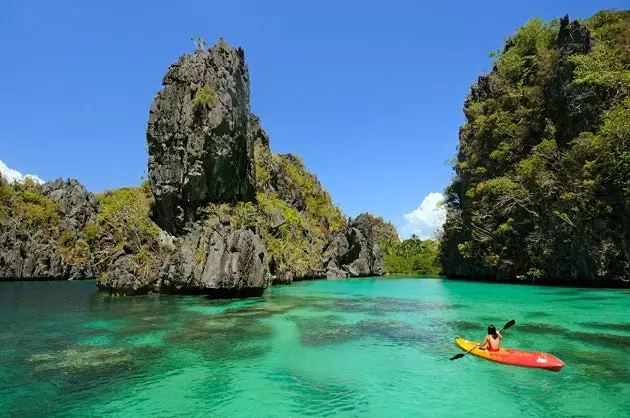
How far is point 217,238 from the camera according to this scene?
1152 inches

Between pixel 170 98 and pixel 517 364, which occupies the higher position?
pixel 170 98

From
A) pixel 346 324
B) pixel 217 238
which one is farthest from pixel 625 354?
pixel 217 238

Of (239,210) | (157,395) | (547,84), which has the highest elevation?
(547,84)

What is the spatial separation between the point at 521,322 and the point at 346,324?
7.72 metres

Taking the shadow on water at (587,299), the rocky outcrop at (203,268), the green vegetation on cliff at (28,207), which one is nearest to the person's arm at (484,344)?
the shadow on water at (587,299)

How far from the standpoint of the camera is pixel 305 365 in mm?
11977

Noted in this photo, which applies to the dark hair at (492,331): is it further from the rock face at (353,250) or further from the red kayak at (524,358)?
the rock face at (353,250)

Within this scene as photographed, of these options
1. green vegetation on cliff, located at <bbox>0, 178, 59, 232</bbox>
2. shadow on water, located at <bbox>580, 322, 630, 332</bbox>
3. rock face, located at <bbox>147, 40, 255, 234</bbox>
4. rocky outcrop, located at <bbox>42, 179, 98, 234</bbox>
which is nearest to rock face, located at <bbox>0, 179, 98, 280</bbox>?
rocky outcrop, located at <bbox>42, 179, 98, 234</bbox>

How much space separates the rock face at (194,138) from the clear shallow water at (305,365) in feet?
46.6

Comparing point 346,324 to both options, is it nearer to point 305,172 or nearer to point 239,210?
point 239,210

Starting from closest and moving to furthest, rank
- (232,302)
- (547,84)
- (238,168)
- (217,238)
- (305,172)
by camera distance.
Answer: (232,302) → (217,238) → (238,168) → (547,84) → (305,172)

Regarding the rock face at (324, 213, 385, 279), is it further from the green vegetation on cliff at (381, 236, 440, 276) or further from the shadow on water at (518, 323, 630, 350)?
the shadow on water at (518, 323, 630, 350)

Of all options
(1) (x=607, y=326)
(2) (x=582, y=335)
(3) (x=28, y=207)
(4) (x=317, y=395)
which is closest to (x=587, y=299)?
(1) (x=607, y=326)

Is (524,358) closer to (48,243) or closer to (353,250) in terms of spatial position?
(353,250)
